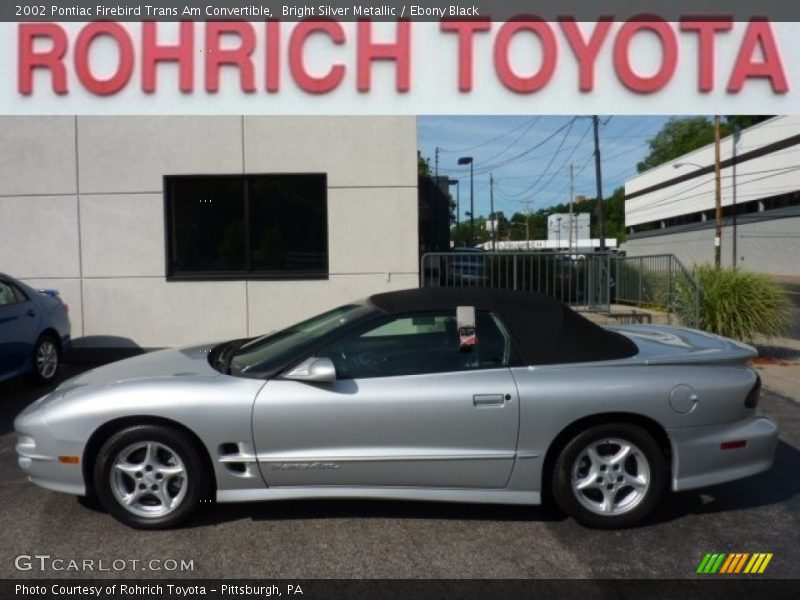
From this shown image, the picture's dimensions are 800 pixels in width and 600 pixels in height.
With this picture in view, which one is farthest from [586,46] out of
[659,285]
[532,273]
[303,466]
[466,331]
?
[303,466]

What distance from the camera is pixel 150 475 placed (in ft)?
13.0

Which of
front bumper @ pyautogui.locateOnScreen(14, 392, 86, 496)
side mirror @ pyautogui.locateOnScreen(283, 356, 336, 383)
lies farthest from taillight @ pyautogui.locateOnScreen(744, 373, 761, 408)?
front bumper @ pyautogui.locateOnScreen(14, 392, 86, 496)

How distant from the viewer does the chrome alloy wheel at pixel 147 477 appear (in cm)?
396

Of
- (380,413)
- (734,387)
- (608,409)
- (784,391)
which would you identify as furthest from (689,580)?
(784,391)

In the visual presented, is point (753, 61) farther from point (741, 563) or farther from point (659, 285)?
point (741, 563)

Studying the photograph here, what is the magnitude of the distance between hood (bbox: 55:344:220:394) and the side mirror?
21.4 inches

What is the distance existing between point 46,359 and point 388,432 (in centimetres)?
559

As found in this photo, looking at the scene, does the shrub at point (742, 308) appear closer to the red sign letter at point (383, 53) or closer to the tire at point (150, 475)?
the red sign letter at point (383, 53)

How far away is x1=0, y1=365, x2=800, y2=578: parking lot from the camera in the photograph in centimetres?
357

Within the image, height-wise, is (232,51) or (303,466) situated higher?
(232,51)

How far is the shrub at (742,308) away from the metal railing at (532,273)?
136 cm

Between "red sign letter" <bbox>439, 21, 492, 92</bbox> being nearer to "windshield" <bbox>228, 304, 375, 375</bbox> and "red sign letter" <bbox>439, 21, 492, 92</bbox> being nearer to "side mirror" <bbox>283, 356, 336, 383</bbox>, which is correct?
"windshield" <bbox>228, 304, 375, 375</bbox>

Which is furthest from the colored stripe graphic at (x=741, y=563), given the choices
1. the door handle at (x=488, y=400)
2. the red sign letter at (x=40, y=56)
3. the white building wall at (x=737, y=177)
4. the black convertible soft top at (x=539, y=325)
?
the white building wall at (x=737, y=177)

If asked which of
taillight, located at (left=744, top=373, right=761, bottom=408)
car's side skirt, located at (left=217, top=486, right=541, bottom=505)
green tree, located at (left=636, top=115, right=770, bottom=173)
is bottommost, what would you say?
car's side skirt, located at (left=217, top=486, right=541, bottom=505)
